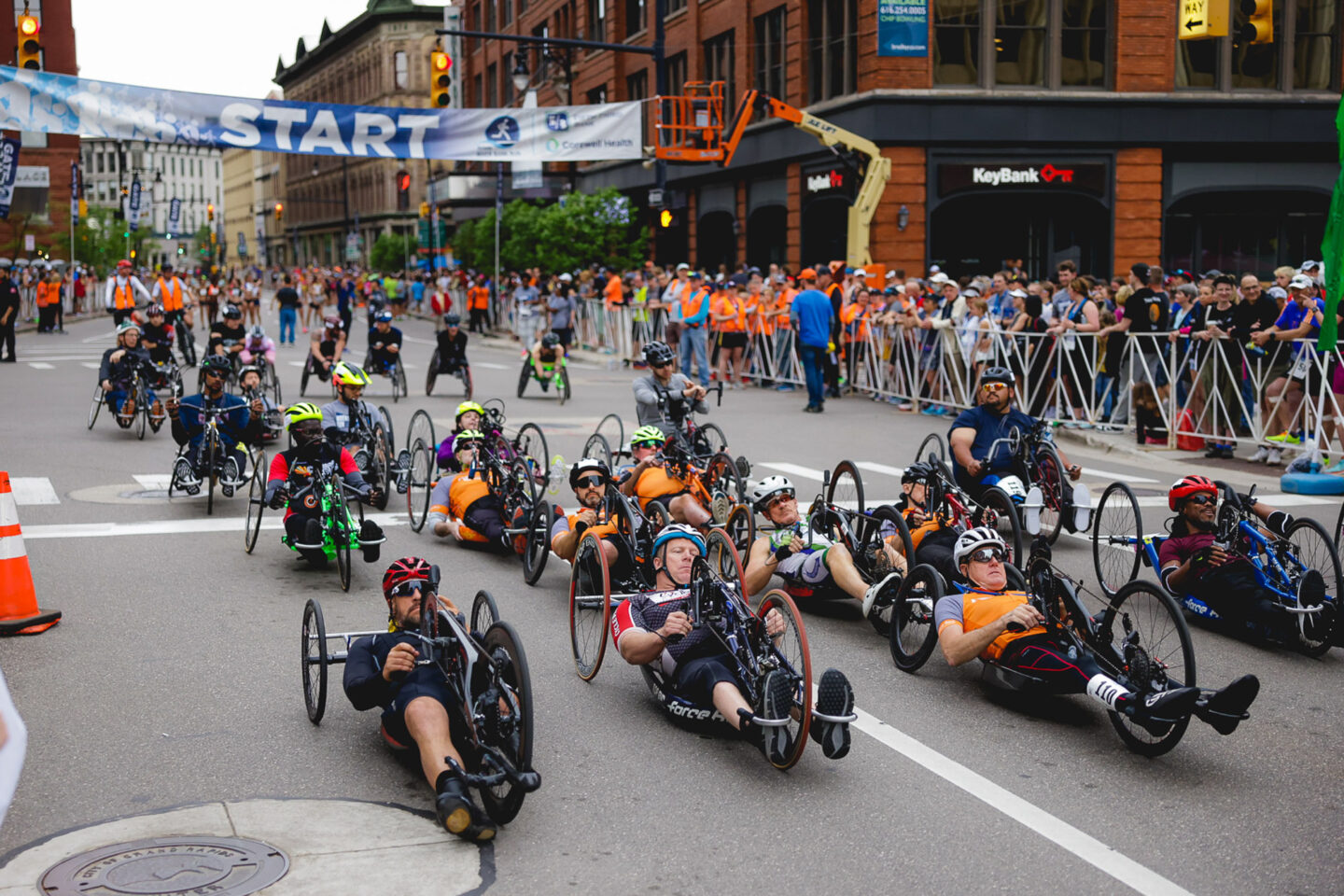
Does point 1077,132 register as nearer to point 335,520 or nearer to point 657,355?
point 657,355

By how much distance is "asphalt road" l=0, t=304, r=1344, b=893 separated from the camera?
518 cm

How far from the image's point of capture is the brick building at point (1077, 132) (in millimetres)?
31344

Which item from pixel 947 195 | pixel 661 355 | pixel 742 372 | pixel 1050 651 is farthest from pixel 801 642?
pixel 947 195

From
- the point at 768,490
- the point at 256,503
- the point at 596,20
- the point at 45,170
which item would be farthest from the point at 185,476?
the point at 45,170

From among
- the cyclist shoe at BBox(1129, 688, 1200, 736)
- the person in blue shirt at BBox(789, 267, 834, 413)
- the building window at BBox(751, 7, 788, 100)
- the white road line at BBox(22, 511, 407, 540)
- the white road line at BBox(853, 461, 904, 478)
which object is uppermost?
the building window at BBox(751, 7, 788, 100)

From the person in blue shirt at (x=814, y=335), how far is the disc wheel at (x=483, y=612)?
14034 mm

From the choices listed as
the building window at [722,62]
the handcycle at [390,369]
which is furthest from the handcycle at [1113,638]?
the building window at [722,62]

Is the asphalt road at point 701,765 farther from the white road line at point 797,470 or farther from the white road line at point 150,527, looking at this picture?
the white road line at point 797,470

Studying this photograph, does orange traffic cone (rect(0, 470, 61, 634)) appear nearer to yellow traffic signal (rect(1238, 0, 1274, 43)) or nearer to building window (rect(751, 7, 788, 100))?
yellow traffic signal (rect(1238, 0, 1274, 43))

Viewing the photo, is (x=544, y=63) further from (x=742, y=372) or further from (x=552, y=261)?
(x=742, y=372)

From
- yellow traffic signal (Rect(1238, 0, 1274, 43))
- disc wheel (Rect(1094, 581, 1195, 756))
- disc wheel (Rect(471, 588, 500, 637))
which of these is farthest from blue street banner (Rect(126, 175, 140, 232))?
disc wheel (Rect(1094, 581, 1195, 756))

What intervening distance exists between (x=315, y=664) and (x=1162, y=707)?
151 inches

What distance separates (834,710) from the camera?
5.98 m

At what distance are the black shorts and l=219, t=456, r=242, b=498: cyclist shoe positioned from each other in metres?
7.61
